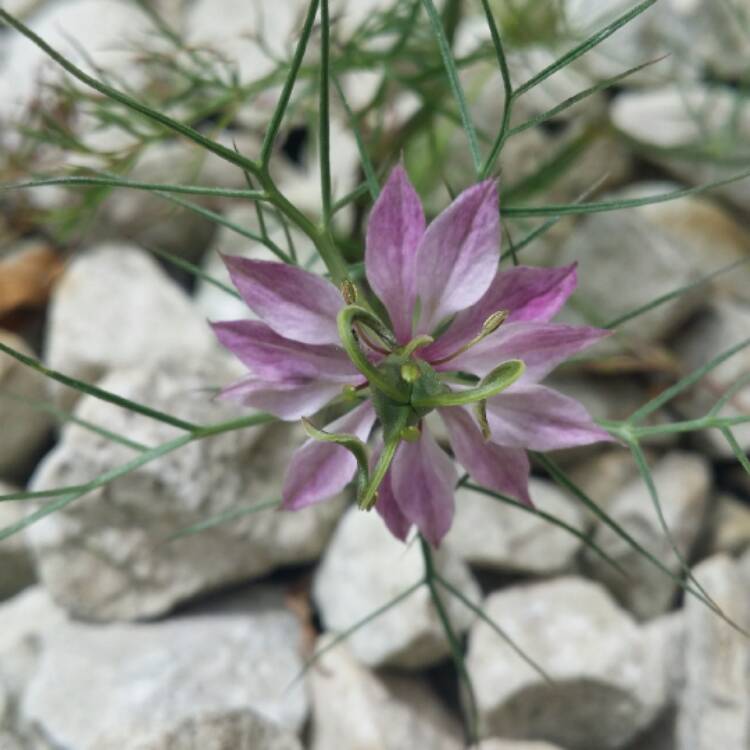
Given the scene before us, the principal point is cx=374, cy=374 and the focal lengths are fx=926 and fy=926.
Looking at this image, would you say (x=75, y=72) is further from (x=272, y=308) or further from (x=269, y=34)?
(x=269, y=34)

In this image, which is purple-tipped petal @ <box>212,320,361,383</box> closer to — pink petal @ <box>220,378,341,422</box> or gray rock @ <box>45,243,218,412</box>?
pink petal @ <box>220,378,341,422</box>

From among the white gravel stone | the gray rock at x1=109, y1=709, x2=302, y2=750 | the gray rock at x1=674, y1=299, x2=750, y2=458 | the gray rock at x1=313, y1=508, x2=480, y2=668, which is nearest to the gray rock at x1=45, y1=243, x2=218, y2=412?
the white gravel stone

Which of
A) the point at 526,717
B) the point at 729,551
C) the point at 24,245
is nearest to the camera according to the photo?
the point at 526,717

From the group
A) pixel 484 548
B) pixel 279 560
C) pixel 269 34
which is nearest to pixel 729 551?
pixel 484 548

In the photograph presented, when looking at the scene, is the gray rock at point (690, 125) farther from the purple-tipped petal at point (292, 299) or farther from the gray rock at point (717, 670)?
the purple-tipped petal at point (292, 299)

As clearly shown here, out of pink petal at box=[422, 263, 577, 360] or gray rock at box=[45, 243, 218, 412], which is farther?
gray rock at box=[45, 243, 218, 412]

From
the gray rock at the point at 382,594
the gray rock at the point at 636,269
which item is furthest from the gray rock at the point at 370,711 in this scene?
the gray rock at the point at 636,269

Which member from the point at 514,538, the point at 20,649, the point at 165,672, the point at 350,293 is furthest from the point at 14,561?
the point at 350,293
